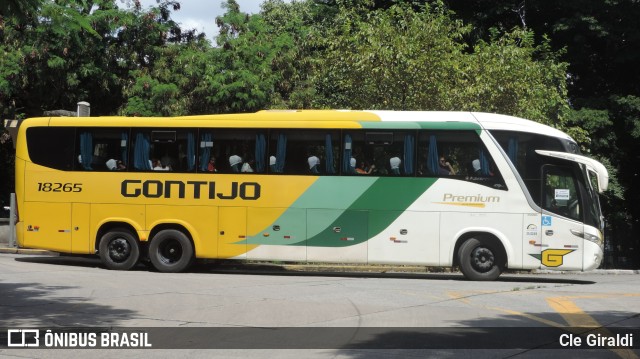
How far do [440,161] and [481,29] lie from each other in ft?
59.2

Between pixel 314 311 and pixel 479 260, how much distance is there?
278 inches

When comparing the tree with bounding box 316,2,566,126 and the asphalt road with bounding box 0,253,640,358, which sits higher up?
the tree with bounding box 316,2,566,126

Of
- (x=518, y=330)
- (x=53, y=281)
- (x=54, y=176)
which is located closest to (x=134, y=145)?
(x=54, y=176)

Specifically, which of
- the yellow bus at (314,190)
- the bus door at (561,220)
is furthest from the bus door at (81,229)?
the bus door at (561,220)

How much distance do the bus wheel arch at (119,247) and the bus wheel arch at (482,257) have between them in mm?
7303

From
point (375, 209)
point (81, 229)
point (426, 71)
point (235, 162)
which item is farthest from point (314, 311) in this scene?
point (426, 71)

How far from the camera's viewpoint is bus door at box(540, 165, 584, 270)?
18.8 meters

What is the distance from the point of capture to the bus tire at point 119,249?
2053 cm

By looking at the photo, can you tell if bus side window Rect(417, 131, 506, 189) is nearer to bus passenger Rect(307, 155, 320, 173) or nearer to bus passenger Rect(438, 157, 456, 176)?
bus passenger Rect(438, 157, 456, 176)

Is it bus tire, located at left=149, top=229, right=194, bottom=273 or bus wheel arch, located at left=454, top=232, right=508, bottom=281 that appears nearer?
bus wheel arch, located at left=454, top=232, right=508, bottom=281

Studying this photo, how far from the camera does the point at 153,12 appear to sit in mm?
32625

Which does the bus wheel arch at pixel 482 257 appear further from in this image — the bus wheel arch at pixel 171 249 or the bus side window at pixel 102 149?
the bus side window at pixel 102 149

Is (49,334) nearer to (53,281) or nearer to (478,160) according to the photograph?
(53,281)

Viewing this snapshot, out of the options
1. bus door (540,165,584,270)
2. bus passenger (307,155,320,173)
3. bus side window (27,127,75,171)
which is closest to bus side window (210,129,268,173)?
bus passenger (307,155,320,173)
